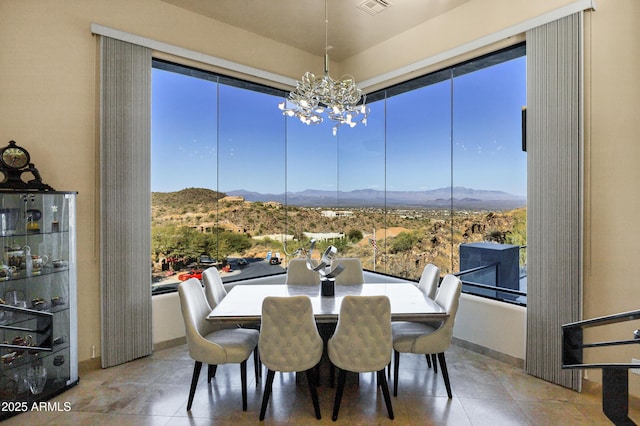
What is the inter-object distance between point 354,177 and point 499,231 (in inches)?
90.5

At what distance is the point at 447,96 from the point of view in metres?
4.19

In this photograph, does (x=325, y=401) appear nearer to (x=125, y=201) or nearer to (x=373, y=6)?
(x=125, y=201)

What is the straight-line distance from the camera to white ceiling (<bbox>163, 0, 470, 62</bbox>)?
3736 mm

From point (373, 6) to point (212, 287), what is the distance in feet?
11.1

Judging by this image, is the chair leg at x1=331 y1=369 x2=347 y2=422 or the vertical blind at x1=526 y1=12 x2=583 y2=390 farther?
the vertical blind at x1=526 y1=12 x2=583 y2=390

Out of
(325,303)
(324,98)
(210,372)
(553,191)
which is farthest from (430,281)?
(210,372)

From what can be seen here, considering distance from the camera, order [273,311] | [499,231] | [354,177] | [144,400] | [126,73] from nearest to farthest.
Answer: [273,311] → [144,400] → [126,73] → [499,231] → [354,177]

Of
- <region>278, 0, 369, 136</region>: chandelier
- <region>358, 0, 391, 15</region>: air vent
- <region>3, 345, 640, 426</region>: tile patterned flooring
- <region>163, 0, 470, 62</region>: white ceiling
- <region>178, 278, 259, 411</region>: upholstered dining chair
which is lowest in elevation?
<region>3, 345, 640, 426</region>: tile patterned flooring

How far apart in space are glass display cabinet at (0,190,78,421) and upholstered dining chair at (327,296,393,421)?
204 centimetres

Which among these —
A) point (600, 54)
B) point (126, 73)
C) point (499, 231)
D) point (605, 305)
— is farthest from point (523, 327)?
point (126, 73)

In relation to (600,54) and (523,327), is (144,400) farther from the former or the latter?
(600,54)

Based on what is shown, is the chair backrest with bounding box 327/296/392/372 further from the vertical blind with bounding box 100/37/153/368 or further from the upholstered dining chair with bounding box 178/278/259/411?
the vertical blind with bounding box 100/37/153/368

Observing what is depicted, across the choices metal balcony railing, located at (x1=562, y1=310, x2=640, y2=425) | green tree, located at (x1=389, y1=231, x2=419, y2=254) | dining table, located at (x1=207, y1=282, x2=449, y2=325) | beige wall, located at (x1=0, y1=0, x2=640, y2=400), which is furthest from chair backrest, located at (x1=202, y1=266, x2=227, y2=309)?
metal balcony railing, located at (x1=562, y1=310, x2=640, y2=425)

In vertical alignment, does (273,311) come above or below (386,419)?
above
